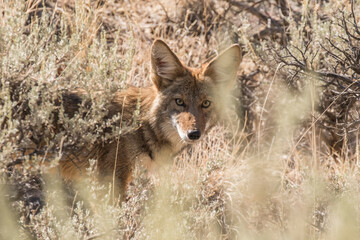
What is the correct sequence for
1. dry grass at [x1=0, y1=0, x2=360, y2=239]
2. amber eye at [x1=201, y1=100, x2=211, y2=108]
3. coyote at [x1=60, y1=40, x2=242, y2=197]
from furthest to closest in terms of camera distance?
amber eye at [x1=201, y1=100, x2=211, y2=108] → coyote at [x1=60, y1=40, x2=242, y2=197] → dry grass at [x1=0, y1=0, x2=360, y2=239]

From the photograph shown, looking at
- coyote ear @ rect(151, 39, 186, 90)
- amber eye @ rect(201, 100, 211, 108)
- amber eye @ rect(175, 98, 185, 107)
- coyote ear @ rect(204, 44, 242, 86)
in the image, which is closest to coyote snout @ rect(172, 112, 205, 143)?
amber eye @ rect(175, 98, 185, 107)

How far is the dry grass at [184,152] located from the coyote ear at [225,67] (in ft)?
1.30

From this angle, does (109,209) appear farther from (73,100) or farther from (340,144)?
(340,144)

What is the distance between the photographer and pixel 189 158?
17.1ft

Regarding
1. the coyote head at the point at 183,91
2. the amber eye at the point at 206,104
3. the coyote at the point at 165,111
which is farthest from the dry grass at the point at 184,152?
the amber eye at the point at 206,104

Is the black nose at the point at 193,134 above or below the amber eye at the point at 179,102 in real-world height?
below

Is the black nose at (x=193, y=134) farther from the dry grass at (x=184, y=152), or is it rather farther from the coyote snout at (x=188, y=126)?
the dry grass at (x=184, y=152)

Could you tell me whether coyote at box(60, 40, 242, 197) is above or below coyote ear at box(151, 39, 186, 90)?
below

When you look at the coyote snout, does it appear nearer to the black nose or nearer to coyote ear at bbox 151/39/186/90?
the black nose

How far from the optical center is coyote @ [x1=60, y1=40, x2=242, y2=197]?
152 inches

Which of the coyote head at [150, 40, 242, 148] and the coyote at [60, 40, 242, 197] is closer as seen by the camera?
the coyote at [60, 40, 242, 197]

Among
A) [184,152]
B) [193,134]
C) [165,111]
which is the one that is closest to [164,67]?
[165,111]

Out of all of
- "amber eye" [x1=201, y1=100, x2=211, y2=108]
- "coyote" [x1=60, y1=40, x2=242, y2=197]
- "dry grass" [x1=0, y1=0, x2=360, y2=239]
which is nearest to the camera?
"dry grass" [x1=0, y1=0, x2=360, y2=239]

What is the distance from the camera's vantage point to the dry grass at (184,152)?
117 inches
